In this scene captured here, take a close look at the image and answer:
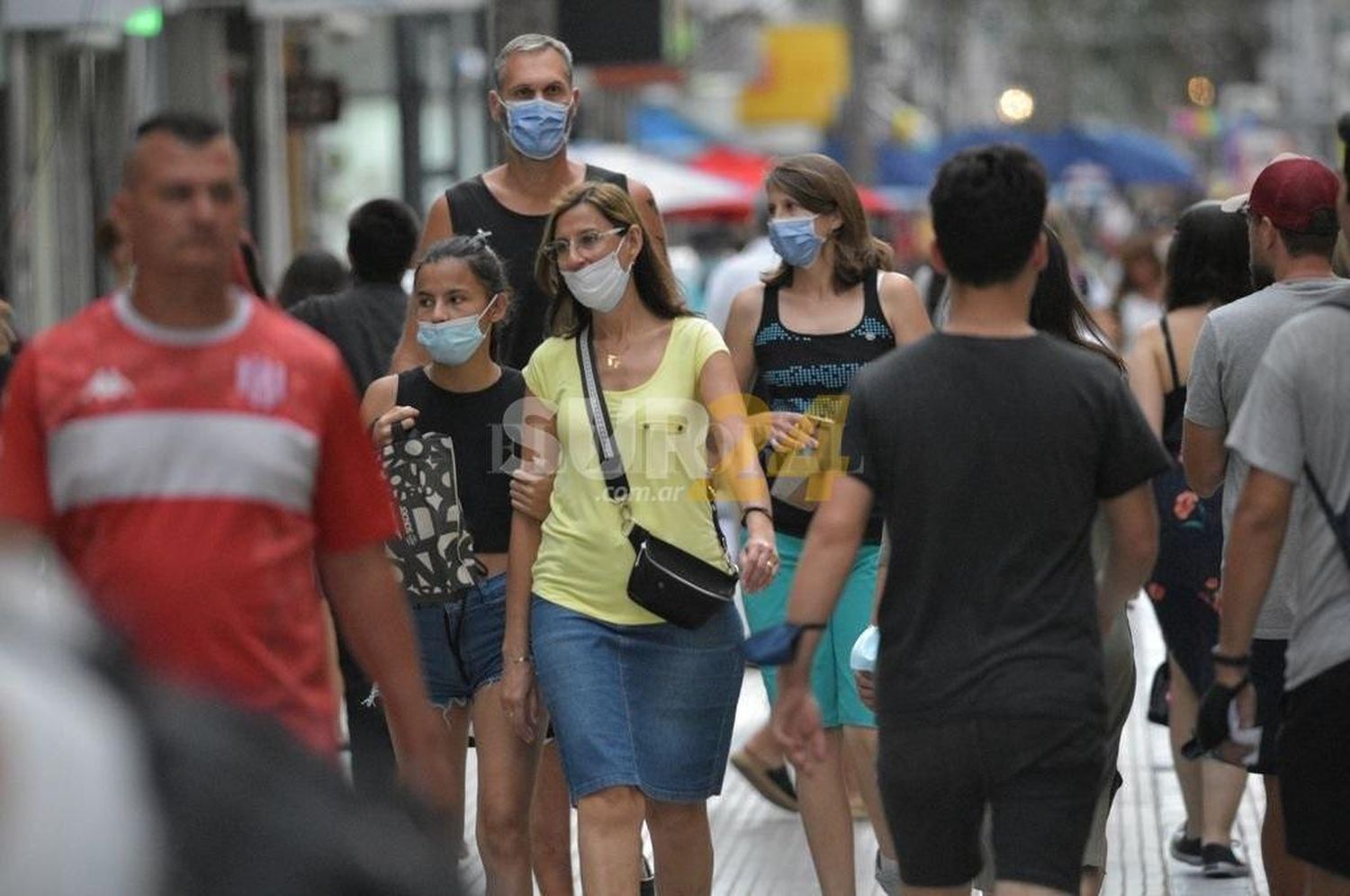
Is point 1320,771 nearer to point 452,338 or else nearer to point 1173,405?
point 452,338

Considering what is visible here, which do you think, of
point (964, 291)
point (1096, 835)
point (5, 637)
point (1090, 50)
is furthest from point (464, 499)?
point (1090, 50)

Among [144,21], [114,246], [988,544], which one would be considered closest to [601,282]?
[988,544]

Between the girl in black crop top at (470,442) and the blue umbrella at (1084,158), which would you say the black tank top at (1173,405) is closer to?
the girl in black crop top at (470,442)

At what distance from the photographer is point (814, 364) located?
Result: 784 cm

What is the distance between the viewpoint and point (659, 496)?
22.7 ft

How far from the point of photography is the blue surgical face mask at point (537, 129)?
8.05m

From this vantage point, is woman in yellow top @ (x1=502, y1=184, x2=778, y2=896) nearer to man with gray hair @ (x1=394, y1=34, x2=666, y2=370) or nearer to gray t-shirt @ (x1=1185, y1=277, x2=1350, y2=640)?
man with gray hair @ (x1=394, y1=34, x2=666, y2=370)

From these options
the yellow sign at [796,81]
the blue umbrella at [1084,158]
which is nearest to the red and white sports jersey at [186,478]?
the blue umbrella at [1084,158]

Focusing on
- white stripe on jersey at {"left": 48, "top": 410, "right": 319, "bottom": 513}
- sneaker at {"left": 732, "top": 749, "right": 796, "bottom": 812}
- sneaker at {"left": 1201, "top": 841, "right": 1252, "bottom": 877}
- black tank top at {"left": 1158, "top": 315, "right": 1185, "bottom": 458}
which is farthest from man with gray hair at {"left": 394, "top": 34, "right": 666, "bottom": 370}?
white stripe on jersey at {"left": 48, "top": 410, "right": 319, "bottom": 513}

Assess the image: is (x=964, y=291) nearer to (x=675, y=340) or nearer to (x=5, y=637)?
(x=675, y=340)

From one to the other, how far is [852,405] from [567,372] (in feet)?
5.79

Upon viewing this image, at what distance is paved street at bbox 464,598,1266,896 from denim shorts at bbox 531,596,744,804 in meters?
1.06

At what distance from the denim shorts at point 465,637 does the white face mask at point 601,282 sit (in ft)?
2.61

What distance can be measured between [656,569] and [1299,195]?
68.8 inches
